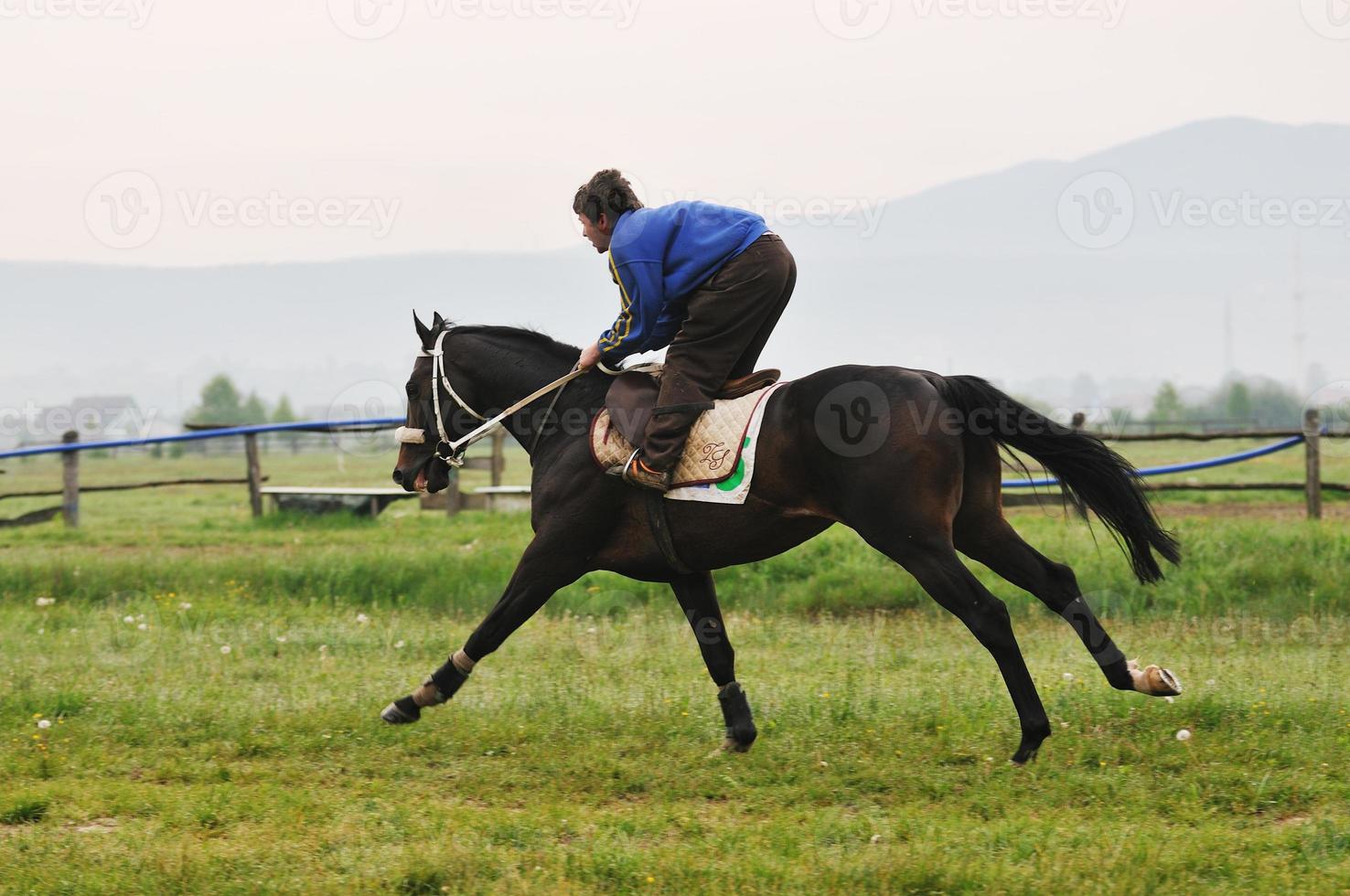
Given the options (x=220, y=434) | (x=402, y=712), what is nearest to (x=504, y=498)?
(x=220, y=434)

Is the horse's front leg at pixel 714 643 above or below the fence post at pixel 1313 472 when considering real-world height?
below

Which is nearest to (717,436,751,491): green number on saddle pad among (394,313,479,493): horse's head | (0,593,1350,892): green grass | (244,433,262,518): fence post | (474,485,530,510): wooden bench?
(0,593,1350,892): green grass

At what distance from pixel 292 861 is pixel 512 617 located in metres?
1.87

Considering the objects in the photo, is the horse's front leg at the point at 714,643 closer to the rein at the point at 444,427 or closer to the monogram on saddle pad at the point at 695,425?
the monogram on saddle pad at the point at 695,425

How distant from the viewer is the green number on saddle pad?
230 inches

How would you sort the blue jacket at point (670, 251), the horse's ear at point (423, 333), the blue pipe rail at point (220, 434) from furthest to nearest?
the blue pipe rail at point (220, 434) < the horse's ear at point (423, 333) < the blue jacket at point (670, 251)

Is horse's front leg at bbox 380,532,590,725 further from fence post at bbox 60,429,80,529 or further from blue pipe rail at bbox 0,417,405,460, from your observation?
fence post at bbox 60,429,80,529

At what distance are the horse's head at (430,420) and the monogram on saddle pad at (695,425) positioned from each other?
3.10ft

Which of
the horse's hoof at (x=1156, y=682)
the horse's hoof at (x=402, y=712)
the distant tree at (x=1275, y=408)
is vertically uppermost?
the distant tree at (x=1275, y=408)

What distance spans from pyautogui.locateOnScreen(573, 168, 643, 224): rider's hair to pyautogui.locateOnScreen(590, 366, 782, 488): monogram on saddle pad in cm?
81

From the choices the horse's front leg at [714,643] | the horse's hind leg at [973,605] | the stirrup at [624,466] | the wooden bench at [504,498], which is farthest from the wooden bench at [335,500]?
the horse's hind leg at [973,605]

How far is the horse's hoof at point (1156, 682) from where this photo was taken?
555 cm

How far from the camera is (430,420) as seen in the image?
6.79 metres

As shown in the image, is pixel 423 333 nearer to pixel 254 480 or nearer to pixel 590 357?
pixel 590 357
